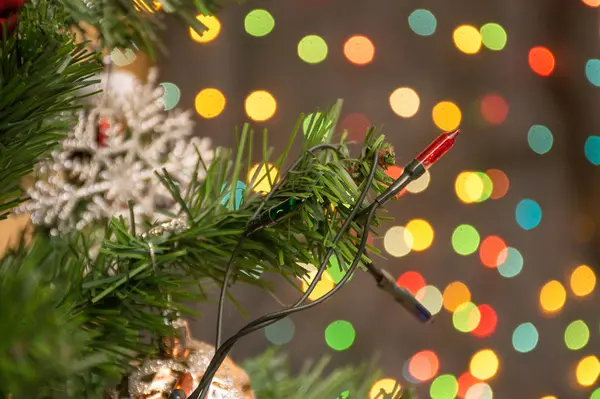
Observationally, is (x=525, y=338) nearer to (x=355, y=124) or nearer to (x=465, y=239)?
(x=465, y=239)

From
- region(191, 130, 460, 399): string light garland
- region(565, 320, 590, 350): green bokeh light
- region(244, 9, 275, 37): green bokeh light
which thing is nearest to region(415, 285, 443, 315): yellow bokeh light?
region(565, 320, 590, 350): green bokeh light

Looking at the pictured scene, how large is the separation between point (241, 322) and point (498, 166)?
0.48 meters

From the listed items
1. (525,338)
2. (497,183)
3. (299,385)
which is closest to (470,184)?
(497,183)

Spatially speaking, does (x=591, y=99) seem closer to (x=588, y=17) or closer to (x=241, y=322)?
(x=588, y=17)

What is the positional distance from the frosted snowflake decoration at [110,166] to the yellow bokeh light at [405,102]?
0.36 metres

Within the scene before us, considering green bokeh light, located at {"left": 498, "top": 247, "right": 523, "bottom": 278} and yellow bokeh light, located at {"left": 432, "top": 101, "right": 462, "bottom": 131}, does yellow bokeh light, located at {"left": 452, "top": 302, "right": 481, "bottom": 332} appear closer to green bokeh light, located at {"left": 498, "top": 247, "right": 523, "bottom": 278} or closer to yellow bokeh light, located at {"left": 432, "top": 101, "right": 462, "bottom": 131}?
green bokeh light, located at {"left": 498, "top": 247, "right": 523, "bottom": 278}

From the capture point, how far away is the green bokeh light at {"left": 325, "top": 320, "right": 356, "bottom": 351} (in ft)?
2.70

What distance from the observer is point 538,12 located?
2.82 ft

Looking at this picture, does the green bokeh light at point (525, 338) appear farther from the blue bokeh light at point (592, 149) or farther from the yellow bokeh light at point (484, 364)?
the blue bokeh light at point (592, 149)

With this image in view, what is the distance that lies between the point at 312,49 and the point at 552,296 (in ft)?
1.82

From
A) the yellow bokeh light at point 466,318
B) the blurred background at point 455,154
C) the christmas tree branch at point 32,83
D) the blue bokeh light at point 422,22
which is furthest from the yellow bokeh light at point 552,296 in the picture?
the christmas tree branch at point 32,83

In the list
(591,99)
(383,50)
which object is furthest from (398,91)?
(591,99)

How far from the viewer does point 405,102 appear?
84 centimetres

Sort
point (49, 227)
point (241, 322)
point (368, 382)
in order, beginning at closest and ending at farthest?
1. point (368, 382)
2. point (49, 227)
3. point (241, 322)
